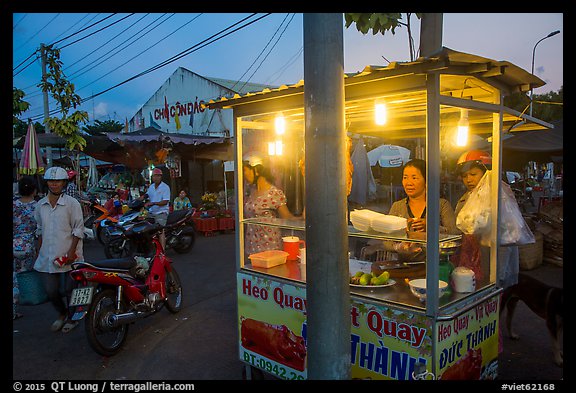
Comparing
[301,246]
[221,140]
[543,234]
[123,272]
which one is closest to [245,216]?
[301,246]

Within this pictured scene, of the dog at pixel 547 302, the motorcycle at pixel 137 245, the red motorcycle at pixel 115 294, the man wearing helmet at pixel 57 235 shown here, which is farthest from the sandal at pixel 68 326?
the dog at pixel 547 302

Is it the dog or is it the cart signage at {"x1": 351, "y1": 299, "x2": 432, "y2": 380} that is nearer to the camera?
the cart signage at {"x1": 351, "y1": 299, "x2": 432, "y2": 380}

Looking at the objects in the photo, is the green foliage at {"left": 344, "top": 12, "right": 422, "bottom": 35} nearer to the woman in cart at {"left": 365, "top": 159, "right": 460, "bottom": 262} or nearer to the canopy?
the woman in cart at {"left": 365, "top": 159, "right": 460, "bottom": 262}

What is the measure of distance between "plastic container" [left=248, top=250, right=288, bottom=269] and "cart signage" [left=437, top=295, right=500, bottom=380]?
170 cm

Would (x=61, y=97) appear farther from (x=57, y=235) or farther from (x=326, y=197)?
(x=326, y=197)

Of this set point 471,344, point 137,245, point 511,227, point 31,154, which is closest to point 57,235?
point 137,245

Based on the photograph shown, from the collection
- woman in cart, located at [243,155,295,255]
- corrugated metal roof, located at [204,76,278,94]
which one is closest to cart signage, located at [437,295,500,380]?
woman in cart, located at [243,155,295,255]

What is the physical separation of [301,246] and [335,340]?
239cm

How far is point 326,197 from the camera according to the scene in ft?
6.27

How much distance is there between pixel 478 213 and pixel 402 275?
788mm

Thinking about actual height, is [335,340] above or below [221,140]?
below

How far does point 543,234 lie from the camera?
7.76m

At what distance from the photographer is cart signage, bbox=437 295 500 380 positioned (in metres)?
2.68

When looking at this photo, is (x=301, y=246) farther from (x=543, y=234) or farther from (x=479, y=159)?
(x=543, y=234)
